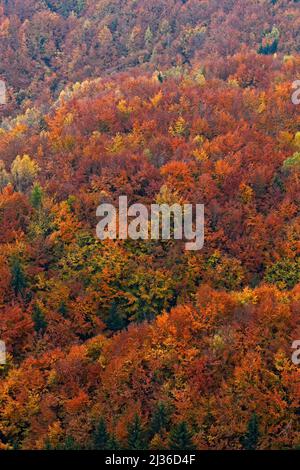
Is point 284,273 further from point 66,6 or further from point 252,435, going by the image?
point 66,6

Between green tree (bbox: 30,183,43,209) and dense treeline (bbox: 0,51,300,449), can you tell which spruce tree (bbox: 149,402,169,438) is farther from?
green tree (bbox: 30,183,43,209)

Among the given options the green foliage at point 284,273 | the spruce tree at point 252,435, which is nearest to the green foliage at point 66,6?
the green foliage at point 284,273

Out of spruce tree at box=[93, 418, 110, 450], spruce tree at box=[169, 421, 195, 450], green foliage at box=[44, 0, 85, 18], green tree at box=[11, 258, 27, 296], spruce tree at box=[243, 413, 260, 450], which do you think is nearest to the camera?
spruce tree at box=[169, 421, 195, 450]

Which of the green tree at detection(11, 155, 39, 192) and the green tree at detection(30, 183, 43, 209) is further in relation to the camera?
the green tree at detection(11, 155, 39, 192)

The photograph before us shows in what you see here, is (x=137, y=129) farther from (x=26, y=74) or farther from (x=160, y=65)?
(x=26, y=74)

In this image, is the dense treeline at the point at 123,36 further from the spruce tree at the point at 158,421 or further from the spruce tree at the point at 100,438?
the spruce tree at the point at 100,438

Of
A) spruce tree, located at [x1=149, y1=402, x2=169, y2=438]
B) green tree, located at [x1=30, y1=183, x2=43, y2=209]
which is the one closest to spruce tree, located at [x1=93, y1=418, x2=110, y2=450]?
spruce tree, located at [x1=149, y1=402, x2=169, y2=438]

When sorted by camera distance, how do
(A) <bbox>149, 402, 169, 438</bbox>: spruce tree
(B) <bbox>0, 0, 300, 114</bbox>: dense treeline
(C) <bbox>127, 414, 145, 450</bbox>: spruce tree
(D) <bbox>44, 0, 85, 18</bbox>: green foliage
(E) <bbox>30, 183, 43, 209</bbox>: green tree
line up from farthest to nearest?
1. (D) <bbox>44, 0, 85, 18</bbox>: green foliage
2. (B) <bbox>0, 0, 300, 114</bbox>: dense treeline
3. (E) <bbox>30, 183, 43, 209</bbox>: green tree
4. (A) <bbox>149, 402, 169, 438</bbox>: spruce tree
5. (C) <bbox>127, 414, 145, 450</bbox>: spruce tree
